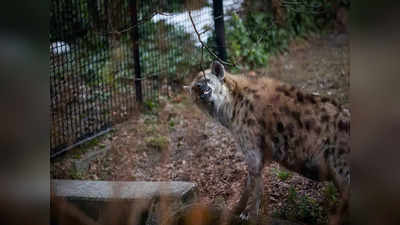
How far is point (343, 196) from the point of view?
2.74 m

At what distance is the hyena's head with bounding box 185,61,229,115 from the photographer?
3271 mm

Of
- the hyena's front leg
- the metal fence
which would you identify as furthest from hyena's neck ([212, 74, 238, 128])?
the metal fence

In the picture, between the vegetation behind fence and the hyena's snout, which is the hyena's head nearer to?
the hyena's snout

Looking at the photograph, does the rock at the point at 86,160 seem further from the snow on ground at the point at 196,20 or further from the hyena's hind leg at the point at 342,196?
the hyena's hind leg at the point at 342,196

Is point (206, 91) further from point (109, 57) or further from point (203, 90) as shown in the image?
point (109, 57)

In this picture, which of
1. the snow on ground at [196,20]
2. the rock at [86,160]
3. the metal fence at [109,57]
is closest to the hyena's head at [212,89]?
the metal fence at [109,57]
